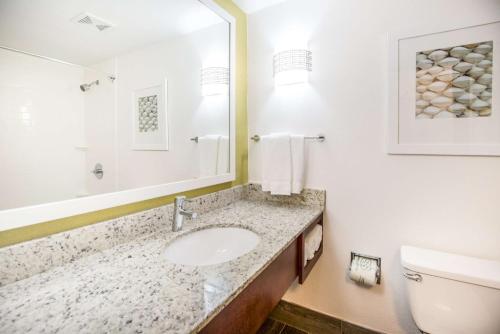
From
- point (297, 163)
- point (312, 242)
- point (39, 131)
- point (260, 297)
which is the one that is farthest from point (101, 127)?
point (312, 242)

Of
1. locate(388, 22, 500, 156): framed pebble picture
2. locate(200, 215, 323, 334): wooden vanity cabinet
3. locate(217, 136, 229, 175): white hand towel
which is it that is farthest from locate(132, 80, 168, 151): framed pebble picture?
locate(388, 22, 500, 156): framed pebble picture

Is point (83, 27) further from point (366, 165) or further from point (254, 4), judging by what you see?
point (366, 165)

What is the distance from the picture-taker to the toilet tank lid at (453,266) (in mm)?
1002

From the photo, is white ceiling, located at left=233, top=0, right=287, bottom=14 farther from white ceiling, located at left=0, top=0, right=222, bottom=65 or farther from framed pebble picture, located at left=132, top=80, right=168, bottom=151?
framed pebble picture, located at left=132, top=80, right=168, bottom=151

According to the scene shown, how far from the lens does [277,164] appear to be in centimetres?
152

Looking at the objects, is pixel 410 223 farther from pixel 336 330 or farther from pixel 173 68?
pixel 173 68

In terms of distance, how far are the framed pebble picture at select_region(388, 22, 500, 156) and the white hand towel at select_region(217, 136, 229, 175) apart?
93 cm

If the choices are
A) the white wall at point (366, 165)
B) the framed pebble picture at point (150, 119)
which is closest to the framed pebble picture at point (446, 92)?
the white wall at point (366, 165)

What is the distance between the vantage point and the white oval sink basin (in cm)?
105

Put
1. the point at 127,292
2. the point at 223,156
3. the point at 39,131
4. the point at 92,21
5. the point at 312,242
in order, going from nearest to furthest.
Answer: the point at 127,292 < the point at 39,131 < the point at 92,21 < the point at 312,242 < the point at 223,156

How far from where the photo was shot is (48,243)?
770 millimetres

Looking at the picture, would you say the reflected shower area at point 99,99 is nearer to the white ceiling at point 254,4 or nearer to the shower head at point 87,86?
the shower head at point 87,86

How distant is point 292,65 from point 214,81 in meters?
0.48

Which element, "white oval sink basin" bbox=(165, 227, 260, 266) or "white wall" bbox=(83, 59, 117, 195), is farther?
"white oval sink basin" bbox=(165, 227, 260, 266)
